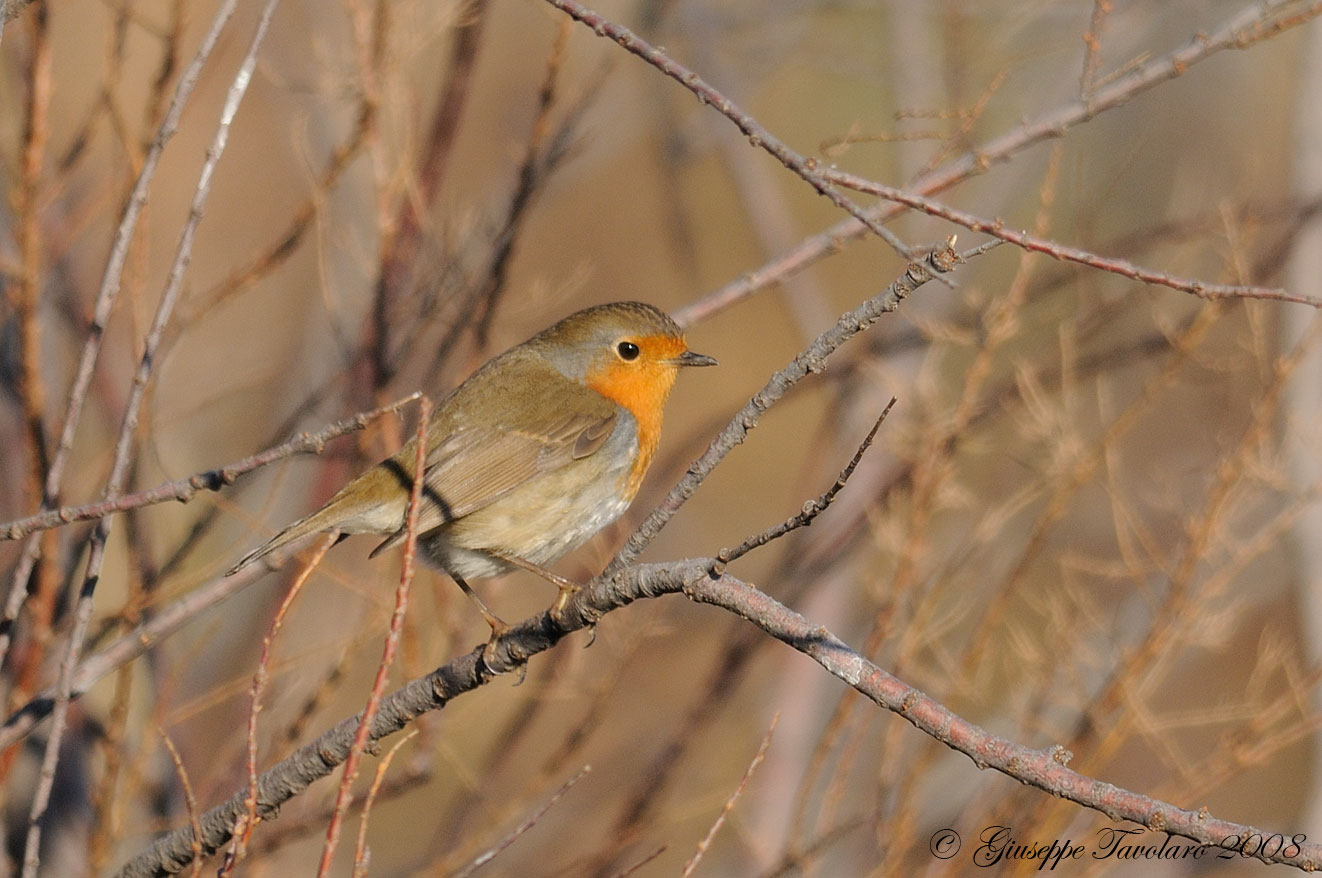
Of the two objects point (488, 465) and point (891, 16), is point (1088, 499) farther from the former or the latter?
point (488, 465)

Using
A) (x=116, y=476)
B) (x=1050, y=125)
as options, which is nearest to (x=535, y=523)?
(x=116, y=476)

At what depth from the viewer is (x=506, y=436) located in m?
3.77

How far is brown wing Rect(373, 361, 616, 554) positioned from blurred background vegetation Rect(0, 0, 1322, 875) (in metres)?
0.17

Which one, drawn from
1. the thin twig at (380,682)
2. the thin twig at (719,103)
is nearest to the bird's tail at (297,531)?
the thin twig at (380,682)

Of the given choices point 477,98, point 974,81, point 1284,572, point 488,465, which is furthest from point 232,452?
point 1284,572

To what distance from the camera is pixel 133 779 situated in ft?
9.55

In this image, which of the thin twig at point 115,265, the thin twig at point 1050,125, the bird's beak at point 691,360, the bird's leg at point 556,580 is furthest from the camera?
the bird's beak at point 691,360

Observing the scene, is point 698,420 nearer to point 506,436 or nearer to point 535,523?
point 506,436

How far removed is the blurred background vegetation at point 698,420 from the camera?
322cm

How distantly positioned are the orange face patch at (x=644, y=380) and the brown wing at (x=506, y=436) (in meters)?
0.06

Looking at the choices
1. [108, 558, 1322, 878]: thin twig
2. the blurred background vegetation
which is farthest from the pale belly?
[108, 558, 1322, 878]: thin twig

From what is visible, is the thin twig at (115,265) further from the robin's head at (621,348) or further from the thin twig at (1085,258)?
the robin's head at (621,348)

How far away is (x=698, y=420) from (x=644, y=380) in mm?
3924

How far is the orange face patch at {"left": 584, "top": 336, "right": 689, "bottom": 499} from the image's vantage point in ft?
12.9
